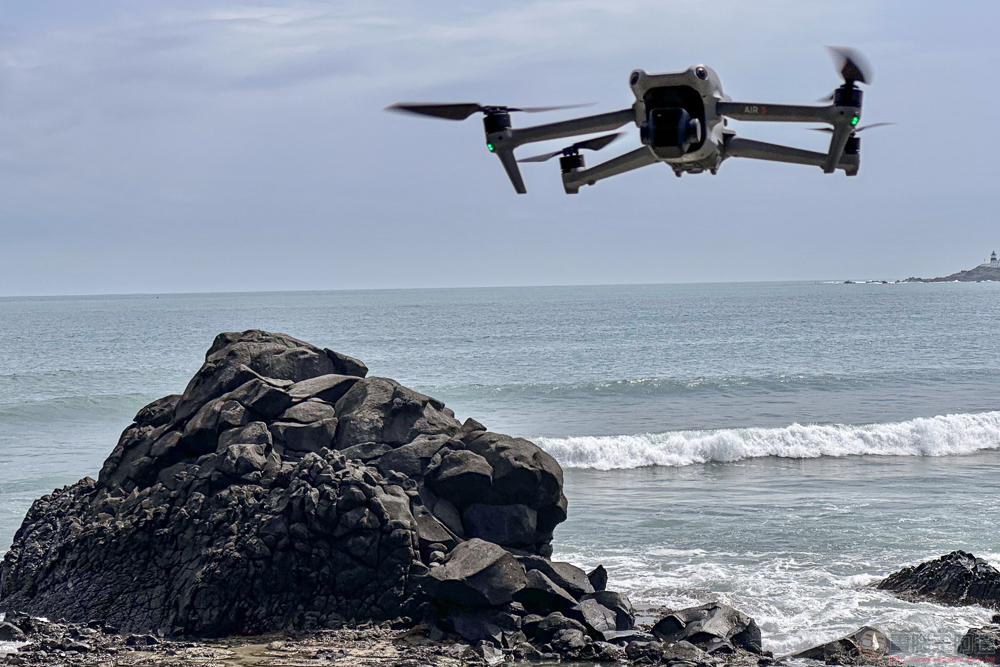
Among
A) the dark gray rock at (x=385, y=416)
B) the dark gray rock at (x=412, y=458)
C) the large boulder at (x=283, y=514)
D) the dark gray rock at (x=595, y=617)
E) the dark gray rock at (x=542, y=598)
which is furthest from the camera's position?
the dark gray rock at (x=385, y=416)

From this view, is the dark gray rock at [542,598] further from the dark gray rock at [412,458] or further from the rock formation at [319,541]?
the dark gray rock at [412,458]

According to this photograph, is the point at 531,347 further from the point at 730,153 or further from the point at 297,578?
the point at 730,153

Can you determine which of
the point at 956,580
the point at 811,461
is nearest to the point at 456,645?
the point at 956,580

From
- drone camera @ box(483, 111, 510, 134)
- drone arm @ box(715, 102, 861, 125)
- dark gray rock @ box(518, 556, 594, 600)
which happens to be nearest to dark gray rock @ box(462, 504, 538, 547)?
dark gray rock @ box(518, 556, 594, 600)

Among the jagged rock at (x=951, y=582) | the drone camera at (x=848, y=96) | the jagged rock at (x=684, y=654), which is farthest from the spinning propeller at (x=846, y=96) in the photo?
the jagged rock at (x=951, y=582)

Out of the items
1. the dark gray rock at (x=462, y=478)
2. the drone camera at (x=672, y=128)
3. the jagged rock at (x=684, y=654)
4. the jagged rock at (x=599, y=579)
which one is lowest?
the jagged rock at (x=684, y=654)

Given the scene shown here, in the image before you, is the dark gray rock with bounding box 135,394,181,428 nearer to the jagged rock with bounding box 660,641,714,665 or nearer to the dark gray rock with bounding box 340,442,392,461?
the dark gray rock with bounding box 340,442,392,461
